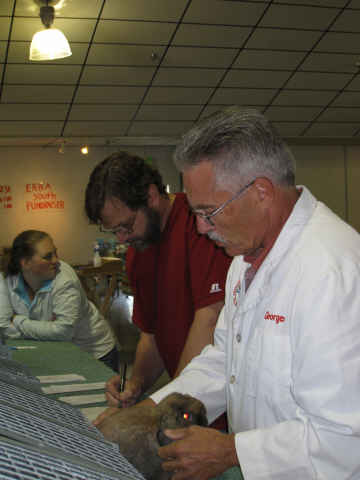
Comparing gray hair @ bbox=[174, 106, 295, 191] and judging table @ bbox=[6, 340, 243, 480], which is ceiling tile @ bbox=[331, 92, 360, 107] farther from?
gray hair @ bbox=[174, 106, 295, 191]

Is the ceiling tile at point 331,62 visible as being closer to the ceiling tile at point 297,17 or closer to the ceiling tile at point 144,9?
the ceiling tile at point 297,17

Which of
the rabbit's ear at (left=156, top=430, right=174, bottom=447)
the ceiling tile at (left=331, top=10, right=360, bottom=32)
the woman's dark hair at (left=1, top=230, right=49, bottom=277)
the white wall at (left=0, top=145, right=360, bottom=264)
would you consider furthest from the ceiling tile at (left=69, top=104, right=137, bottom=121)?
the rabbit's ear at (left=156, top=430, right=174, bottom=447)

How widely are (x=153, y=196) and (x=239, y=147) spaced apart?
2.73 ft

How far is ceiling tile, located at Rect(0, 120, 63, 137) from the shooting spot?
7.51 meters

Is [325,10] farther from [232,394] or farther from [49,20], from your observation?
[232,394]

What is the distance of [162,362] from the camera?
85.7 inches

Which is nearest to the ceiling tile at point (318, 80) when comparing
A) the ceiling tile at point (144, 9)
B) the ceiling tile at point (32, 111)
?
the ceiling tile at point (144, 9)

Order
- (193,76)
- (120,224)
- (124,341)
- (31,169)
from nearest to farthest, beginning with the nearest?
(120,224) → (124,341) → (193,76) → (31,169)

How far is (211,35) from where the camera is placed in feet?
19.3

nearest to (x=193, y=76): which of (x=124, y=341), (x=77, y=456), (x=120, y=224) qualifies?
(x=124, y=341)

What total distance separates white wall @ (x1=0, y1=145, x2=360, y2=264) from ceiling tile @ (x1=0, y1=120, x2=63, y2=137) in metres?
1.01

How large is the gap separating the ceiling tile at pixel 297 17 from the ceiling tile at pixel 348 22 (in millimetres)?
109

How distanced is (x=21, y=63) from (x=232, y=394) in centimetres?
567

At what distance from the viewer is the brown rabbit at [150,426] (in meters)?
1.23
